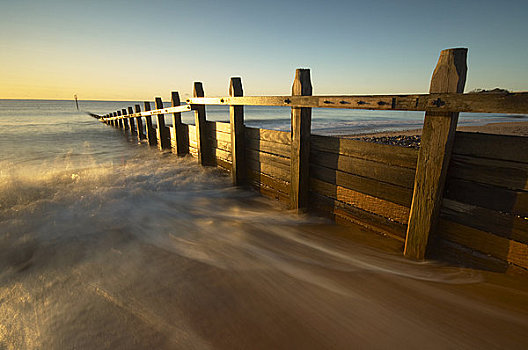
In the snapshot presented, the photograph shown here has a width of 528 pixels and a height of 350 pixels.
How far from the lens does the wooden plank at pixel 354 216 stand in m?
2.97

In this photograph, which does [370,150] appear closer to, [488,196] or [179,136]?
[488,196]

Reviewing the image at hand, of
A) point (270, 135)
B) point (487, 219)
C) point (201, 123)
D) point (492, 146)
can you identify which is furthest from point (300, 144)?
point (201, 123)

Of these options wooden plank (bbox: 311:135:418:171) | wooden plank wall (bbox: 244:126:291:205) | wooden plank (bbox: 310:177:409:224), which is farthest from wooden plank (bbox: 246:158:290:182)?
wooden plank (bbox: 311:135:418:171)

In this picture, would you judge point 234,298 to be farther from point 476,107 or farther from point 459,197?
point 476,107

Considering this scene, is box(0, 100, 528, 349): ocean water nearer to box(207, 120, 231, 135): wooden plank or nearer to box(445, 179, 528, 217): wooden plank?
box(445, 179, 528, 217): wooden plank

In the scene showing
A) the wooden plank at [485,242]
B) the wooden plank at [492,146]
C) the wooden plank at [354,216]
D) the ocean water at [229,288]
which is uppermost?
the wooden plank at [492,146]

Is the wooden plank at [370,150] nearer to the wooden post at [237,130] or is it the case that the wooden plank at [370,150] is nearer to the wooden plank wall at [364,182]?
Result: the wooden plank wall at [364,182]

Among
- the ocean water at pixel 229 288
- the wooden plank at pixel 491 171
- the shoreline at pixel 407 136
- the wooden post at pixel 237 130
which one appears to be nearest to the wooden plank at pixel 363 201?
the ocean water at pixel 229 288

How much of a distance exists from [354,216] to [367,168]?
0.72 m

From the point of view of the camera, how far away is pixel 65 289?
2.40 meters

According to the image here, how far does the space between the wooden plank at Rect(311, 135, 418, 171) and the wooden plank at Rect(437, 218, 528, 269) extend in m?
0.71

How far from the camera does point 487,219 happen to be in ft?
7.45

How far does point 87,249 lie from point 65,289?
2.49ft

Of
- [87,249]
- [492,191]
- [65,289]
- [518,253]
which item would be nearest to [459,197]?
[492,191]
